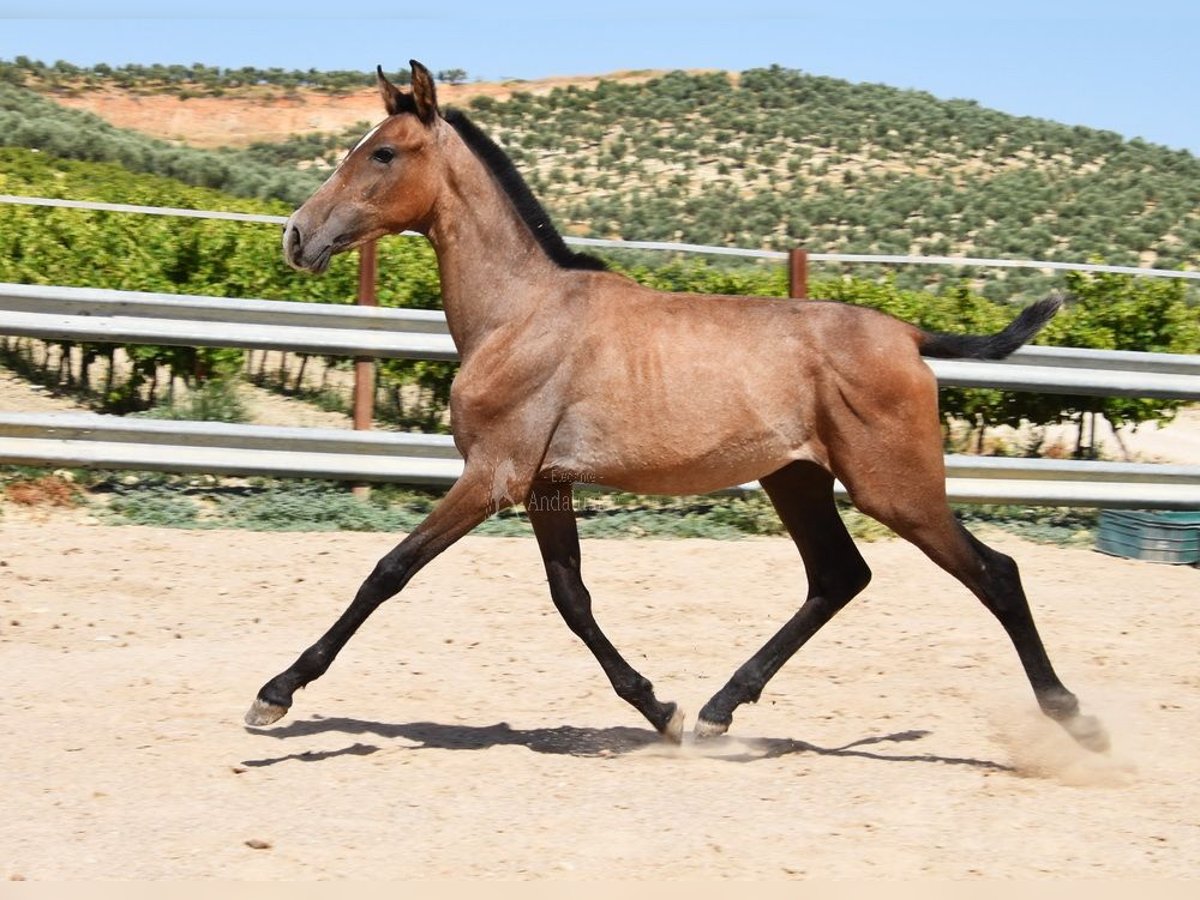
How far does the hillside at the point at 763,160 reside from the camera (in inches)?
1438

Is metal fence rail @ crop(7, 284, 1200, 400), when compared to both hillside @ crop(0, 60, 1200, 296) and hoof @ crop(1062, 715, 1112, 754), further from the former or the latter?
hillside @ crop(0, 60, 1200, 296)

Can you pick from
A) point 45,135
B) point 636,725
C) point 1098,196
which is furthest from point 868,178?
point 636,725

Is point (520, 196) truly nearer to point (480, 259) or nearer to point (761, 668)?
point (480, 259)

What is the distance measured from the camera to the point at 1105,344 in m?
12.3

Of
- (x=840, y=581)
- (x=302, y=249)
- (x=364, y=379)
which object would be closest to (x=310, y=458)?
(x=364, y=379)

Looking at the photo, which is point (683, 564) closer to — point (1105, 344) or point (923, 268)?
point (1105, 344)

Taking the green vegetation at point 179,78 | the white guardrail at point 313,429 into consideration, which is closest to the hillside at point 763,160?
the green vegetation at point 179,78

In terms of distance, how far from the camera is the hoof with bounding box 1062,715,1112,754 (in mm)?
5535

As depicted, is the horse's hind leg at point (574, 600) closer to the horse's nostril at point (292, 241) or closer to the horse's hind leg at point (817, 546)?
the horse's hind leg at point (817, 546)

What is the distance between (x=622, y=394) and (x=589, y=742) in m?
1.36

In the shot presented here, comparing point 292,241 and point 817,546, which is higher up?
point 292,241

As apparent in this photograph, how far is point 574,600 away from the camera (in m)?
5.82

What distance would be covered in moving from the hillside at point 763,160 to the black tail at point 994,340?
24357 mm

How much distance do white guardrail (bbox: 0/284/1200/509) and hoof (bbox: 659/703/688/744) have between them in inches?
141
